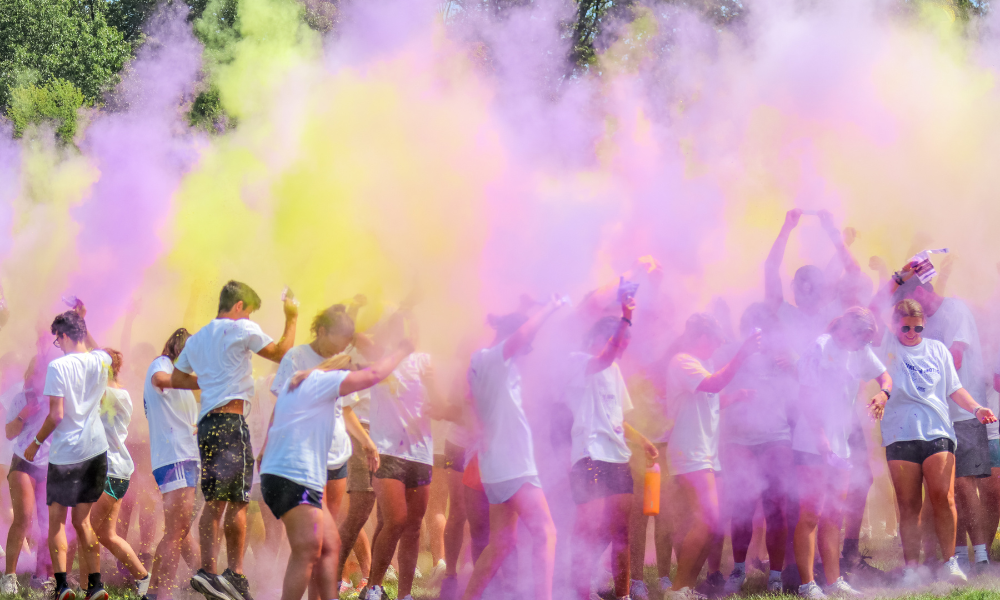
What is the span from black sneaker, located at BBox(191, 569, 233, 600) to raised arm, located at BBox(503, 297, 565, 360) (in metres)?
1.84

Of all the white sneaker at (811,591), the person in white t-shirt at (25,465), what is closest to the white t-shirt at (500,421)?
the white sneaker at (811,591)

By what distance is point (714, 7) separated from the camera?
7.59 m

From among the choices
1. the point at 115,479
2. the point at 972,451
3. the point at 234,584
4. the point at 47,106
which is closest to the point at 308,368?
the point at 234,584

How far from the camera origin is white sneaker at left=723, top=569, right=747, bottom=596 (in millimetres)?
6037

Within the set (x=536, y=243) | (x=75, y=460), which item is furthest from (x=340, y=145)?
(x=75, y=460)

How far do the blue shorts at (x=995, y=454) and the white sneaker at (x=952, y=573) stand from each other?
0.86 meters

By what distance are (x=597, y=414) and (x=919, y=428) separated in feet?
6.68

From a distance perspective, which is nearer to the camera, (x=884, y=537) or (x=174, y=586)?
(x=174, y=586)

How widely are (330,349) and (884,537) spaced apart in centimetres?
485

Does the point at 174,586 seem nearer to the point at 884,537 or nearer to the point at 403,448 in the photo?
the point at 403,448

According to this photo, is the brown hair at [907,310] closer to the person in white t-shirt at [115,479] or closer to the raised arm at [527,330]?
the raised arm at [527,330]

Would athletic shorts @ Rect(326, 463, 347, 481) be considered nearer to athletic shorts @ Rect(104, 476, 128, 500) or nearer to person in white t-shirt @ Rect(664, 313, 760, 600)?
athletic shorts @ Rect(104, 476, 128, 500)

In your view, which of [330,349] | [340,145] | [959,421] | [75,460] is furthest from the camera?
[340,145]

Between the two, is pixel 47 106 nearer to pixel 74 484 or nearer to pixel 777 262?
pixel 74 484
